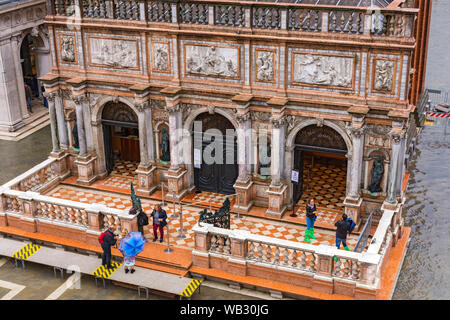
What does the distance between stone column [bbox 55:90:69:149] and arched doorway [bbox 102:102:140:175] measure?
1.92m

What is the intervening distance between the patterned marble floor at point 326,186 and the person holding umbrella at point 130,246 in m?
8.22

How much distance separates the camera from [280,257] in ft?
78.5

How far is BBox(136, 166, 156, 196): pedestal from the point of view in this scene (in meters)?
28.8

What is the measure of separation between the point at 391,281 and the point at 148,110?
12.3 metres

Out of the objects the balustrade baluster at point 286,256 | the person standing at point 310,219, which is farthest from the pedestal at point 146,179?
the balustrade baluster at point 286,256

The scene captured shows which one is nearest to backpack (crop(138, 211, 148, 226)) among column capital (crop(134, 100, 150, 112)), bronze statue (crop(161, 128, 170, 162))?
bronze statue (crop(161, 128, 170, 162))

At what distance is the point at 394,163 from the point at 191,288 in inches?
A: 352

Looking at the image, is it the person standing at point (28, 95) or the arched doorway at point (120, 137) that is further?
the person standing at point (28, 95)

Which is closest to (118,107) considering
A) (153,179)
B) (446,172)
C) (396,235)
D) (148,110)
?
(148,110)

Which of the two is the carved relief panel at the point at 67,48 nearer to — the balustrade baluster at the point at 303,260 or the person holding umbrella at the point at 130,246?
the person holding umbrella at the point at 130,246

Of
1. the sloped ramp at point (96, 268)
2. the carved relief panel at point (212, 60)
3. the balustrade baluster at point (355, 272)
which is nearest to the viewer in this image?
the balustrade baluster at point (355, 272)

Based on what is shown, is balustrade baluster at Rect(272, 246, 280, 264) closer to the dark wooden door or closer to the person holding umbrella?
the person holding umbrella

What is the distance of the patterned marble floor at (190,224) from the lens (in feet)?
84.5

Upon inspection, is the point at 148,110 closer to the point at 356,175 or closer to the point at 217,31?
the point at 217,31
